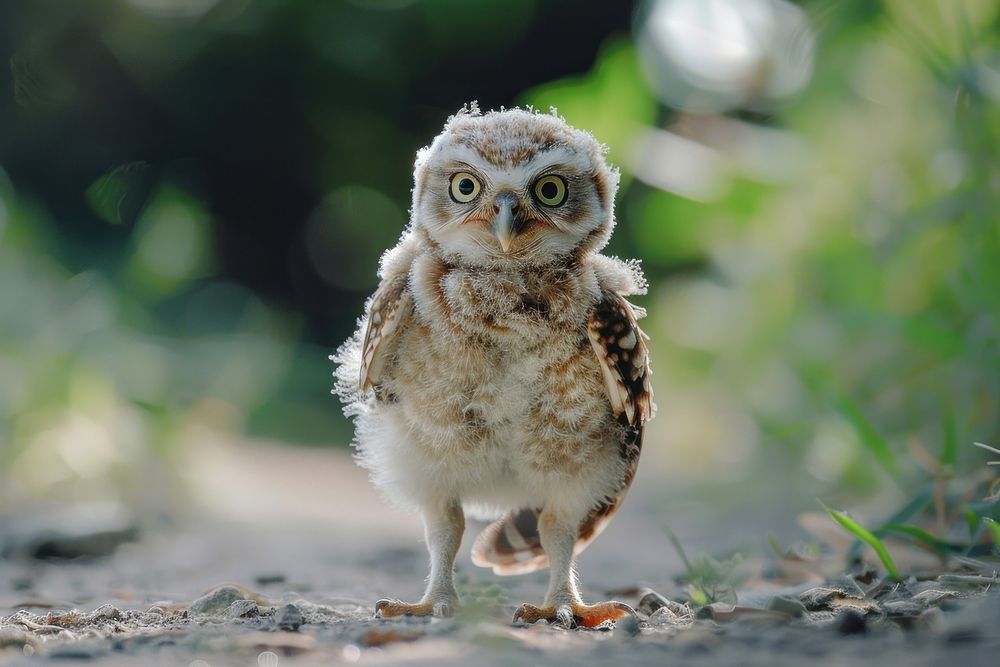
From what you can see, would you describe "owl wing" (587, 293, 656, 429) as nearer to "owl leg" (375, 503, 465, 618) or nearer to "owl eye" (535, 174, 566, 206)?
"owl eye" (535, 174, 566, 206)

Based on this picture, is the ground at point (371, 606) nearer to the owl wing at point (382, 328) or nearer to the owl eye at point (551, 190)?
the owl wing at point (382, 328)

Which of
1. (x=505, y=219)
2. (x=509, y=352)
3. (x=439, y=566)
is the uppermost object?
(x=505, y=219)

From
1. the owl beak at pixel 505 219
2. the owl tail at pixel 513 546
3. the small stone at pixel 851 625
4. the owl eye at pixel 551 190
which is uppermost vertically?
the owl eye at pixel 551 190

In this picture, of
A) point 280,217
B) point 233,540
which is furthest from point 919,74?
point 280,217

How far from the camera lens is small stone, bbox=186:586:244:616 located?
8.91ft

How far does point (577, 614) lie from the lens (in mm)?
2754

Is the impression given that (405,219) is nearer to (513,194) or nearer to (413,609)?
(513,194)

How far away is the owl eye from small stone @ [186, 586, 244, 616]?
1.39 meters

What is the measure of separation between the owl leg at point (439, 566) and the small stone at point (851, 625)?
1.14 metres

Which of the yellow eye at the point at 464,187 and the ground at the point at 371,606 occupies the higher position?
the yellow eye at the point at 464,187

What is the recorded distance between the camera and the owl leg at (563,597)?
2682mm

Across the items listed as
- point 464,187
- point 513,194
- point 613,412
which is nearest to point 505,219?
point 513,194

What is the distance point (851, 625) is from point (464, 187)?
62.6 inches

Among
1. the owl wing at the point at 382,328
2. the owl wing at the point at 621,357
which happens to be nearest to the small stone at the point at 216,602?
the owl wing at the point at 382,328
